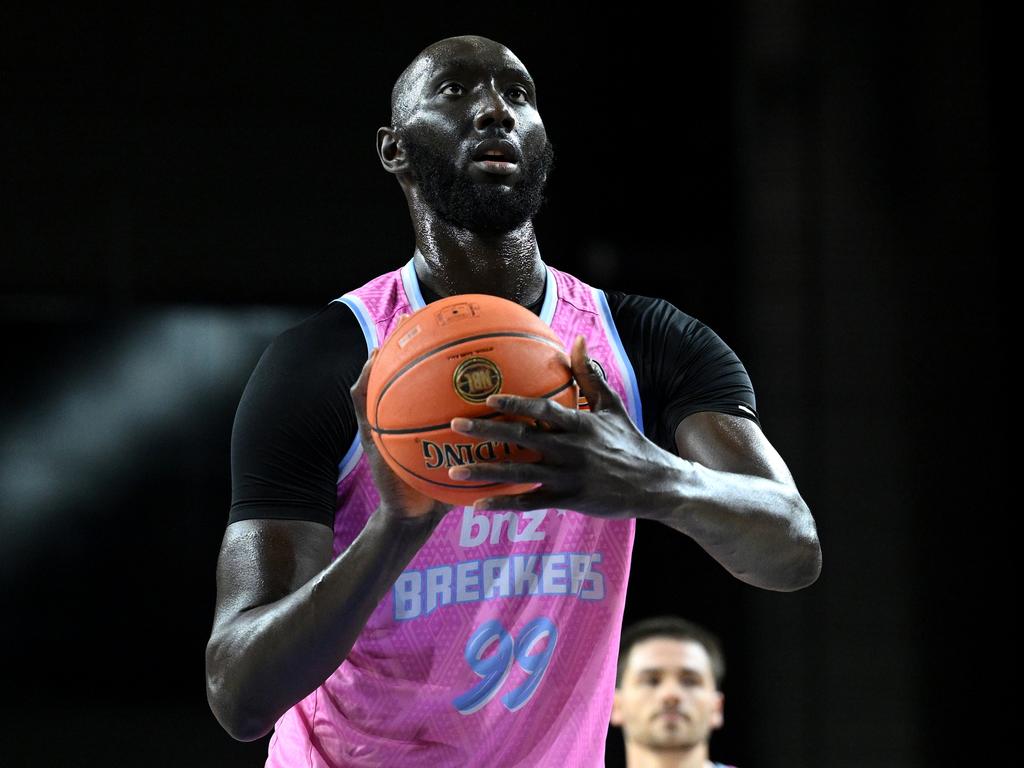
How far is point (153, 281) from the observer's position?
4.75 m

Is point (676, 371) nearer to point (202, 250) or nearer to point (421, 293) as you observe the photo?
point (421, 293)

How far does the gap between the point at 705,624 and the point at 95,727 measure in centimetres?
222

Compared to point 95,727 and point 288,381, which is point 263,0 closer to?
point 95,727

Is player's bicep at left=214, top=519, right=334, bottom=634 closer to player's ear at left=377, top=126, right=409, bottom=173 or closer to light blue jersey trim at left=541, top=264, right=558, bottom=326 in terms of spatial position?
light blue jersey trim at left=541, top=264, right=558, bottom=326

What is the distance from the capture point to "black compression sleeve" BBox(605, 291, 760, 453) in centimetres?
205

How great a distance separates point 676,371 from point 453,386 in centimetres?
66

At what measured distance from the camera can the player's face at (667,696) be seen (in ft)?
11.8

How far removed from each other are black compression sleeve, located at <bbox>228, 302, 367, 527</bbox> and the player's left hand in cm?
56

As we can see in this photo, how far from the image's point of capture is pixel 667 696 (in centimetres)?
366

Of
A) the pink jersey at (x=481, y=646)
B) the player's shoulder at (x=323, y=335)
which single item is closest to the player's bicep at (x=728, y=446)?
the pink jersey at (x=481, y=646)

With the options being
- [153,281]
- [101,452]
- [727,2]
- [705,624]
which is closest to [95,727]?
[101,452]

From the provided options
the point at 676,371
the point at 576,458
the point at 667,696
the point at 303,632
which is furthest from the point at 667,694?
the point at 576,458

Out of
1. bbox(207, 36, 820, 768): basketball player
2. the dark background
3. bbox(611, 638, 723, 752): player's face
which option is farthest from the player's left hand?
the dark background

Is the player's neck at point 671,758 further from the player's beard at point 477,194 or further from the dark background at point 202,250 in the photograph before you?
the player's beard at point 477,194
